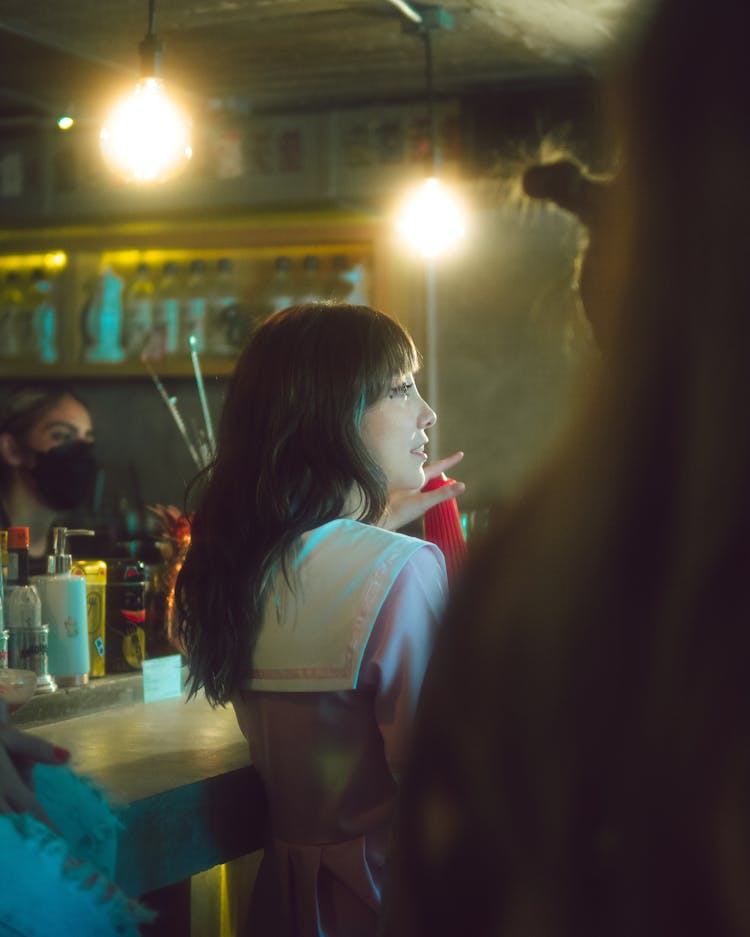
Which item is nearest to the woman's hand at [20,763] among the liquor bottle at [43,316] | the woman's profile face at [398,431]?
the woman's profile face at [398,431]

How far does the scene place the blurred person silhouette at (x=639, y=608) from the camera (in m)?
0.32

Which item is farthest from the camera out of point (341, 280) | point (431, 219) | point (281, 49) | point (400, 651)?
point (341, 280)

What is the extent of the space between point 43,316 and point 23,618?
104 inches

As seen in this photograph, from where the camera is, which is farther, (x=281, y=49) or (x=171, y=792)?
(x=281, y=49)

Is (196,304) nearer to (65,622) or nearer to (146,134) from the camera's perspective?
(146,134)

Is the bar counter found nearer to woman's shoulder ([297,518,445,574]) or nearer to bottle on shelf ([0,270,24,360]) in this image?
woman's shoulder ([297,518,445,574])

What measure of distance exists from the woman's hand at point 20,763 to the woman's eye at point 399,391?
0.67 meters

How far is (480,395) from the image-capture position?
13.6ft

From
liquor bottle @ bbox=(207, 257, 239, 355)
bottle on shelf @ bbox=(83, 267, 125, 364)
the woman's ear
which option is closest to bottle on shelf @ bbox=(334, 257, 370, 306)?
liquor bottle @ bbox=(207, 257, 239, 355)

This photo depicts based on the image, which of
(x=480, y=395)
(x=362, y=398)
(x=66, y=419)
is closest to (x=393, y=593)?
(x=362, y=398)

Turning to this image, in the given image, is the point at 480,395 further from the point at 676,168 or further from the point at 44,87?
the point at 676,168

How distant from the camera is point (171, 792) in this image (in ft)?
4.50

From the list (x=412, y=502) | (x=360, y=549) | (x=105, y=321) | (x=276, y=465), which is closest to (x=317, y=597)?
(x=360, y=549)

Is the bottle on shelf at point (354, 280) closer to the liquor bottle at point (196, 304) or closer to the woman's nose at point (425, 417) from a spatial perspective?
the liquor bottle at point (196, 304)
